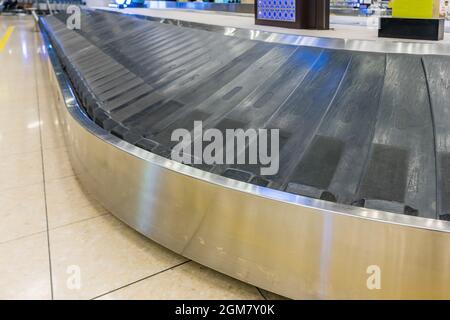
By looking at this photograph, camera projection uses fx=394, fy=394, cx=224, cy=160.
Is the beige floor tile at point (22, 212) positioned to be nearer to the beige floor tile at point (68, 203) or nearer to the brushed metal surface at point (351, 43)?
the beige floor tile at point (68, 203)

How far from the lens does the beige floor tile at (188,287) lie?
125 centimetres

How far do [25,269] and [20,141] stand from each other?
1819 millimetres

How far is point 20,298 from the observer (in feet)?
4.07

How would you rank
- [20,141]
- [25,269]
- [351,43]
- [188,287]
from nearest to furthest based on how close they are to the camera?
[188,287], [25,269], [351,43], [20,141]

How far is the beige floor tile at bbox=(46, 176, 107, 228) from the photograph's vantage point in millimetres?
1757

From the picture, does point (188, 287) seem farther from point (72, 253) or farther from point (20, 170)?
point (20, 170)

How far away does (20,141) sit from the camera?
9.62 ft

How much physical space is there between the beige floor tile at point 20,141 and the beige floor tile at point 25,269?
4.40ft

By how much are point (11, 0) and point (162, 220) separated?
29.1 meters

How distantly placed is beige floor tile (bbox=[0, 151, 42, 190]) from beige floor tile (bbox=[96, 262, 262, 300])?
122cm

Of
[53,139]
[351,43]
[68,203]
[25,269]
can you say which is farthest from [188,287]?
[53,139]

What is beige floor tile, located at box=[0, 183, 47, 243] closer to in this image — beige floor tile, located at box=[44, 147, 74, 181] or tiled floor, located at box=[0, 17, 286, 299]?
tiled floor, located at box=[0, 17, 286, 299]

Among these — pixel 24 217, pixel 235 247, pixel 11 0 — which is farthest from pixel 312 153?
pixel 11 0
